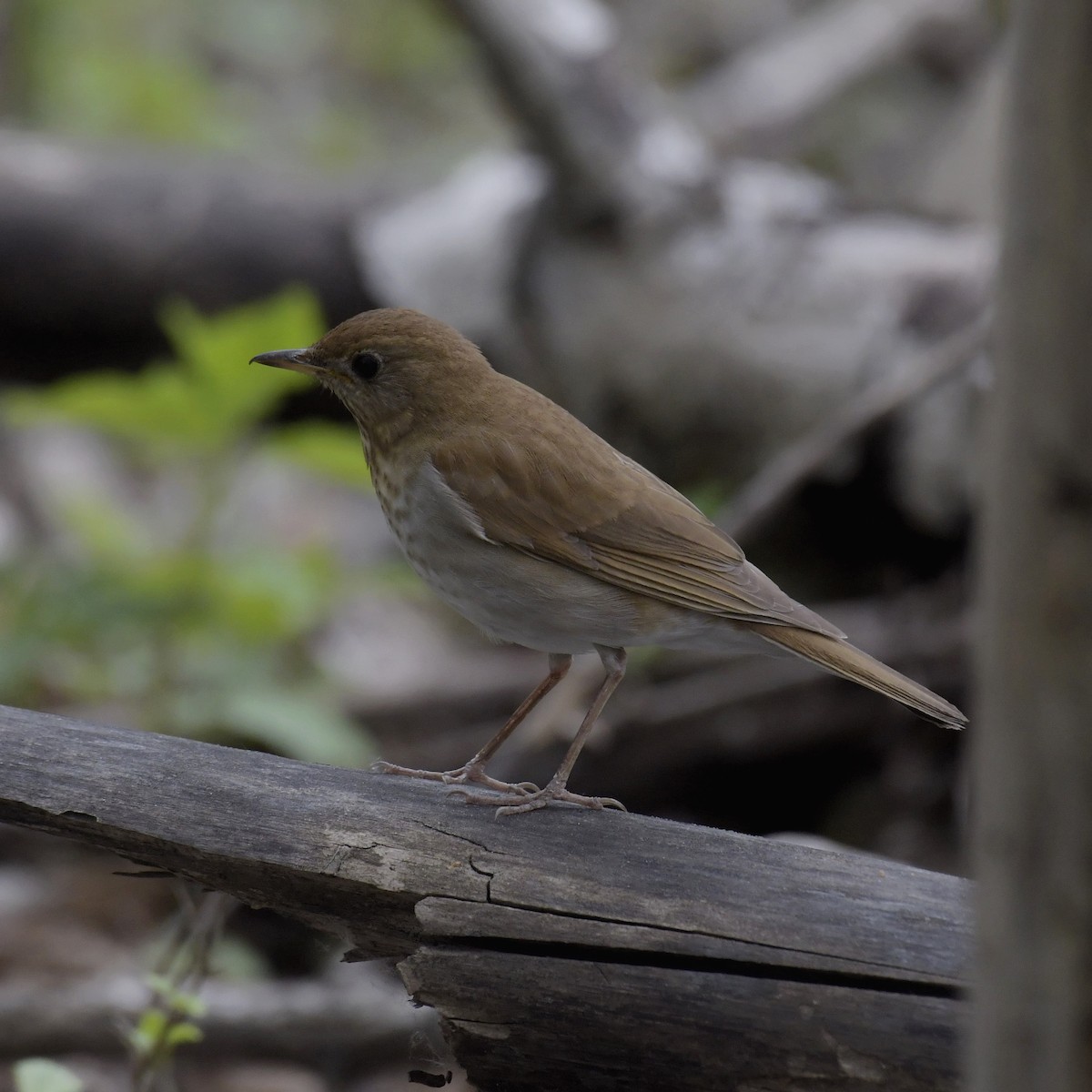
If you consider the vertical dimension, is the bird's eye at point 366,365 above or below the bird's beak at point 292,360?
above

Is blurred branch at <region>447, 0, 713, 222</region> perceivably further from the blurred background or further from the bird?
the bird

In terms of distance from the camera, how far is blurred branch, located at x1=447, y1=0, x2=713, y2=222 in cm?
618

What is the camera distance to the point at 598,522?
3436mm

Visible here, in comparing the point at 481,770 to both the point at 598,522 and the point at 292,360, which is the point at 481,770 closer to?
the point at 598,522

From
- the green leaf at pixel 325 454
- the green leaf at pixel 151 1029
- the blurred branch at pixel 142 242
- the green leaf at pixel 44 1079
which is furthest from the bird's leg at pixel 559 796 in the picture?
the blurred branch at pixel 142 242

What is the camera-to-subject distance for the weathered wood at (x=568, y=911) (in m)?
2.36

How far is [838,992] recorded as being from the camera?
7.82 ft

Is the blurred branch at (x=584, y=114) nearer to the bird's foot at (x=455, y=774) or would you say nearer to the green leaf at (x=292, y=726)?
the green leaf at (x=292, y=726)

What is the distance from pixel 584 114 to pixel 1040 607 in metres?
5.33

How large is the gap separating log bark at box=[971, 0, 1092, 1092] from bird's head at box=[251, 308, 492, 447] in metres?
2.36

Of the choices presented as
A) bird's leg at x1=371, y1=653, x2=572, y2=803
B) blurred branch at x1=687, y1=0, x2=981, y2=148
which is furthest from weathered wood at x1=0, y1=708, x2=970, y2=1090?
blurred branch at x1=687, y1=0, x2=981, y2=148

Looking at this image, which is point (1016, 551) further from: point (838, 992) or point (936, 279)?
point (936, 279)

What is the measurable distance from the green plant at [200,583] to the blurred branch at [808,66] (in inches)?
187

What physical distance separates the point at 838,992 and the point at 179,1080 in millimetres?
2734
